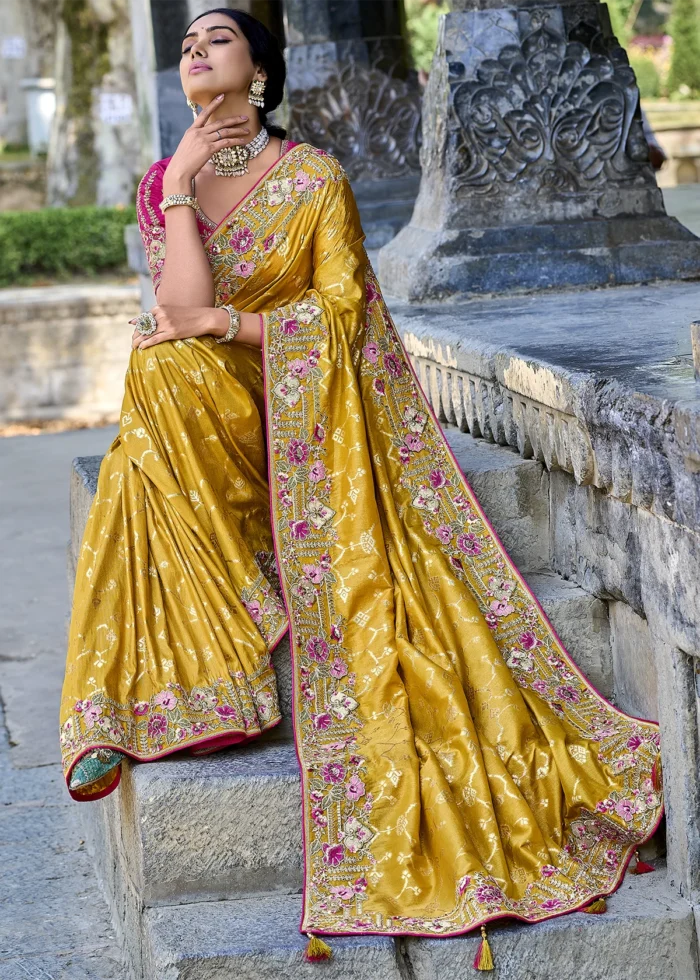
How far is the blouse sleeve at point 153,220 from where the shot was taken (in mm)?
2547

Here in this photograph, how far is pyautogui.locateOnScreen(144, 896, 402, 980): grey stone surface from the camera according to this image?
6.45ft

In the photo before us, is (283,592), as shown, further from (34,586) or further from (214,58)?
(34,586)

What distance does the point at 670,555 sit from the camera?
2.08 metres

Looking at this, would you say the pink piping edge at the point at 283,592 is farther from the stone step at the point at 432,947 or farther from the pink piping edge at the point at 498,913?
the stone step at the point at 432,947

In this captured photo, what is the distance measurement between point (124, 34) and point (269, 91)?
11548mm

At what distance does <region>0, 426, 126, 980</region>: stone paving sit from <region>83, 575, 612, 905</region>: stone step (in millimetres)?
267

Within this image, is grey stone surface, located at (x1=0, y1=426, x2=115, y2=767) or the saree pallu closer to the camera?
the saree pallu

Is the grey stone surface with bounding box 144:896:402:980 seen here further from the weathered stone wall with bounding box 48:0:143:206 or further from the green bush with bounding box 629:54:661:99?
the green bush with bounding box 629:54:661:99

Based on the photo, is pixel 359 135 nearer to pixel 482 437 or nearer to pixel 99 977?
pixel 482 437

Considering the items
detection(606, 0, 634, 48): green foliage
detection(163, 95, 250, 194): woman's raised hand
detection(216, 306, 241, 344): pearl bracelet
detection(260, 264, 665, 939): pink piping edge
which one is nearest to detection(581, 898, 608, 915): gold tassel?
detection(260, 264, 665, 939): pink piping edge

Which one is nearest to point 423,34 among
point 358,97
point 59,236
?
point 59,236

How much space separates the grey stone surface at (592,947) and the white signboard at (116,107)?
39.0 ft

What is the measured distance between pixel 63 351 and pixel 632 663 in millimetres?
7791

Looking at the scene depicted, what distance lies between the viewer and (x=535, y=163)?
3.70m
